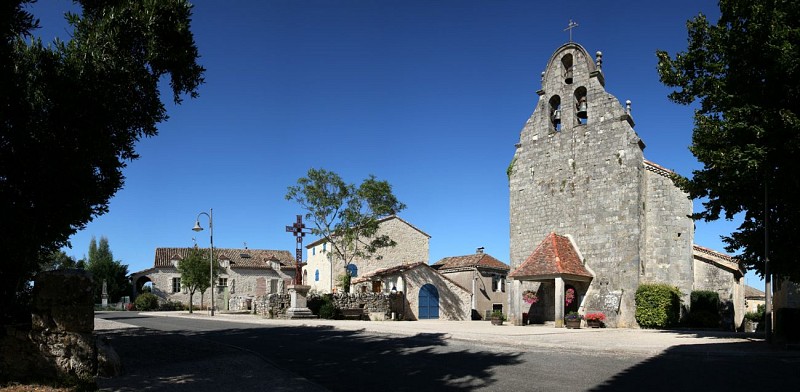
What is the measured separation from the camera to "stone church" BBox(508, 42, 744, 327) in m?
22.5

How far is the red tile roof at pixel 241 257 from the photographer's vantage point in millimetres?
51844

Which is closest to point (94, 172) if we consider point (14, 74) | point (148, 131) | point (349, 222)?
point (148, 131)

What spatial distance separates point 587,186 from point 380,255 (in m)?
17.8

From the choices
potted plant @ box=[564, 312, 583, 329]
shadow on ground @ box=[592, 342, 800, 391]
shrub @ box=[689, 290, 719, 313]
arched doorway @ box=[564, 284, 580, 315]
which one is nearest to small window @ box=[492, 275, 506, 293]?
arched doorway @ box=[564, 284, 580, 315]

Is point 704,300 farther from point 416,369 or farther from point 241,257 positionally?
point 241,257

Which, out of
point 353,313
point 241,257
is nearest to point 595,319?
point 353,313

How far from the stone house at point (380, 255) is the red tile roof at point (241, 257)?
41.2 feet

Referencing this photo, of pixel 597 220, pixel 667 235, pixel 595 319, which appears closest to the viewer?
pixel 595 319

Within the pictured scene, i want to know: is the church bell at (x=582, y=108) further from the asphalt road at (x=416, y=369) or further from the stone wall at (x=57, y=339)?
the stone wall at (x=57, y=339)

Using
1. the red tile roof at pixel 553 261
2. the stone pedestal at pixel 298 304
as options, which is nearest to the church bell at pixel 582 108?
the red tile roof at pixel 553 261

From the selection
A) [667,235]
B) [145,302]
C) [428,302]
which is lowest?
[145,302]

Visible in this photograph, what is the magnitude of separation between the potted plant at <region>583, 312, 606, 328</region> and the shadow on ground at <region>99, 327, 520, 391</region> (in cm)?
962

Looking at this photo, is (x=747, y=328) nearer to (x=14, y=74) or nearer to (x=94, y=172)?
(x=94, y=172)

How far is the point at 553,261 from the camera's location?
22.6 meters
